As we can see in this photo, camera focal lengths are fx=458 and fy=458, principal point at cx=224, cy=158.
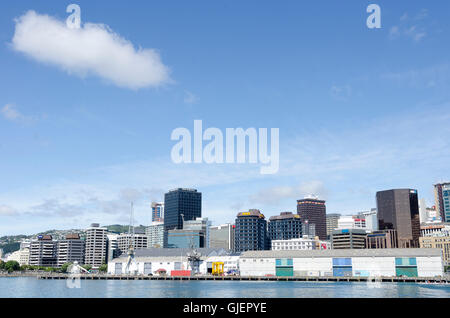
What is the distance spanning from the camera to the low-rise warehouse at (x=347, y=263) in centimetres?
14962

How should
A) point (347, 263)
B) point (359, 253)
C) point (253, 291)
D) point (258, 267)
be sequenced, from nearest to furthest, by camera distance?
1. point (253, 291)
2. point (347, 263)
3. point (359, 253)
4. point (258, 267)

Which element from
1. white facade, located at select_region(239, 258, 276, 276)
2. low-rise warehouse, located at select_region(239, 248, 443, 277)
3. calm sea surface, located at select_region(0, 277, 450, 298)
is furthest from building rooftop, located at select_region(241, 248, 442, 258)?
calm sea surface, located at select_region(0, 277, 450, 298)

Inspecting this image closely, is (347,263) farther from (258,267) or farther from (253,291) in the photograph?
(253,291)

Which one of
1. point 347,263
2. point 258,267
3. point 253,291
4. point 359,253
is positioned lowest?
point 253,291

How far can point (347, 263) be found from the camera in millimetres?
162625

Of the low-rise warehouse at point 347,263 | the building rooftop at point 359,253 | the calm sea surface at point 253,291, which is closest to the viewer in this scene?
the calm sea surface at point 253,291

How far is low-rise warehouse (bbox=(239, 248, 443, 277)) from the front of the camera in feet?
491

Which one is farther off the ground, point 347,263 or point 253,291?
point 347,263

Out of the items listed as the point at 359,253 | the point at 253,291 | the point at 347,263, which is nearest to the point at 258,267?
the point at 347,263

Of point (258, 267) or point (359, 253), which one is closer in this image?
point (359, 253)

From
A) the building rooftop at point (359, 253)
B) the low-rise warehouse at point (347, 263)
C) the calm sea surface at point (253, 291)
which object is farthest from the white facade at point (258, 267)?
the calm sea surface at point (253, 291)

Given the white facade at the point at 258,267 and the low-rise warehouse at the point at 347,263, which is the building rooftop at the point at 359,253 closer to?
the low-rise warehouse at the point at 347,263

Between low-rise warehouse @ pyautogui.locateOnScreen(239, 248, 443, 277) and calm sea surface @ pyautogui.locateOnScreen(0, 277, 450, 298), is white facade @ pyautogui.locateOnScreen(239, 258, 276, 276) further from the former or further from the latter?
calm sea surface @ pyautogui.locateOnScreen(0, 277, 450, 298)
